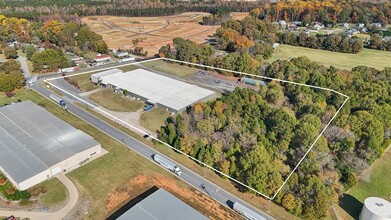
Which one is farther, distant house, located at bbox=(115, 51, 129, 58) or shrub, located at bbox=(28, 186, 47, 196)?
distant house, located at bbox=(115, 51, 129, 58)

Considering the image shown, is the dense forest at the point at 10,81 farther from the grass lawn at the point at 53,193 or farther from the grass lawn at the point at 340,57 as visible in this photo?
the grass lawn at the point at 340,57

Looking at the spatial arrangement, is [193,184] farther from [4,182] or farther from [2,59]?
[2,59]

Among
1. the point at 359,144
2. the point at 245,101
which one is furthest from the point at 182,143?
the point at 359,144

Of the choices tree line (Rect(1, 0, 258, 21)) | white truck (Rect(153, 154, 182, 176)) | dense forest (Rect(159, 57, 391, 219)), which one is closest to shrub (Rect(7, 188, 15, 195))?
white truck (Rect(153, 154, 182, 176))

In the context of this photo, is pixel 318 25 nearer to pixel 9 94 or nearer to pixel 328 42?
pixel 328 42

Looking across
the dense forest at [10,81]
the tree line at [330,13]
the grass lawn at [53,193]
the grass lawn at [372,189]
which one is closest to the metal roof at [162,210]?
the grass lawn at [53,193]

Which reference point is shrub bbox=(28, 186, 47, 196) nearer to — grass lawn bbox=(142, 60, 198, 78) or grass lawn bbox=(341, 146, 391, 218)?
grass lawn bbox=(341, 146, 391, 218)

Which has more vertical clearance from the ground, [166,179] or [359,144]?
[359,144]
